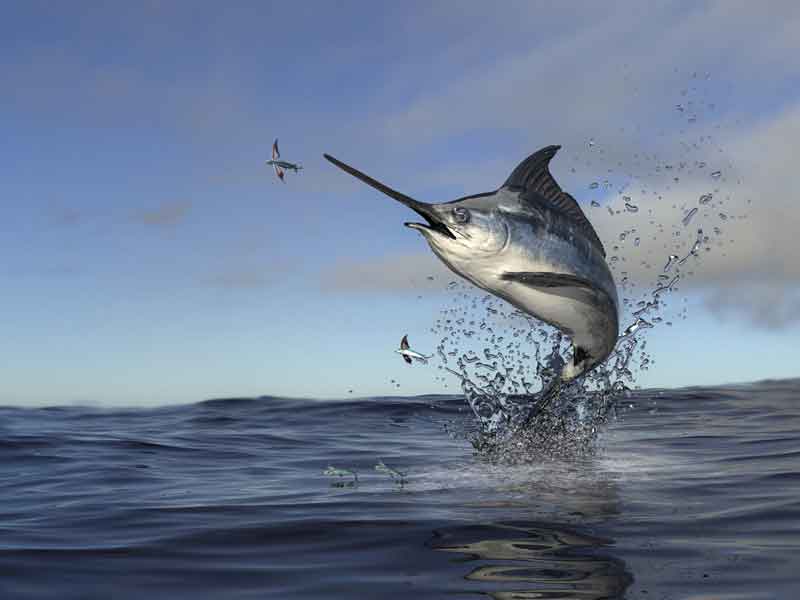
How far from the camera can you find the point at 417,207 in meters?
6.61

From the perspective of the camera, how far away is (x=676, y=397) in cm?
2188

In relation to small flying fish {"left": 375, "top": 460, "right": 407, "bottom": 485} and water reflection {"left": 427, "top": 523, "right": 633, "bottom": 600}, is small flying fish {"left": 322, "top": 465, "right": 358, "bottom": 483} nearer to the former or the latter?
small flying fish {"left": 375, "top": 460, "right": 407, "bottom": 485}

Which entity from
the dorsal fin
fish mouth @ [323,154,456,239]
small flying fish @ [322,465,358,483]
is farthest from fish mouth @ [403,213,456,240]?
small flying fish @ [322,465,358,483]

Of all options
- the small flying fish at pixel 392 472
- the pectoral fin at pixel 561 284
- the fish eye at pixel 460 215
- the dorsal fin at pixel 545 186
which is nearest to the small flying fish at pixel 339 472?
the small flying fish at pixel 392 472

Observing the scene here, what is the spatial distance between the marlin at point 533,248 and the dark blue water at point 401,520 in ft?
5.30

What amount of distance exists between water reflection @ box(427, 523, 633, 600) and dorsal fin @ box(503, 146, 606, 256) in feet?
8.90

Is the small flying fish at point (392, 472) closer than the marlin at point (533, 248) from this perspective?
No

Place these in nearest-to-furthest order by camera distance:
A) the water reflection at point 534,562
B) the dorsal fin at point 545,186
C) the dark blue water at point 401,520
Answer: the water reflection at point 534,562 → the dark blue water at point 401,520 → the dorsal fin at point 545,186

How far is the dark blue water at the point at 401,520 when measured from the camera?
5293mm

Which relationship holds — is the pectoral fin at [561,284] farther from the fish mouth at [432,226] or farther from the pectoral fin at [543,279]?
the fish mouth at [432,226]

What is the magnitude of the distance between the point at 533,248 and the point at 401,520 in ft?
7.74

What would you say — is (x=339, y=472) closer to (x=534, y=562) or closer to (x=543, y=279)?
(x=543, y=279)

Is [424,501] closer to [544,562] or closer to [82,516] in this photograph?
[544,562]

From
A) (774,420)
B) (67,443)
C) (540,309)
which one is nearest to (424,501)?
(540,309)
